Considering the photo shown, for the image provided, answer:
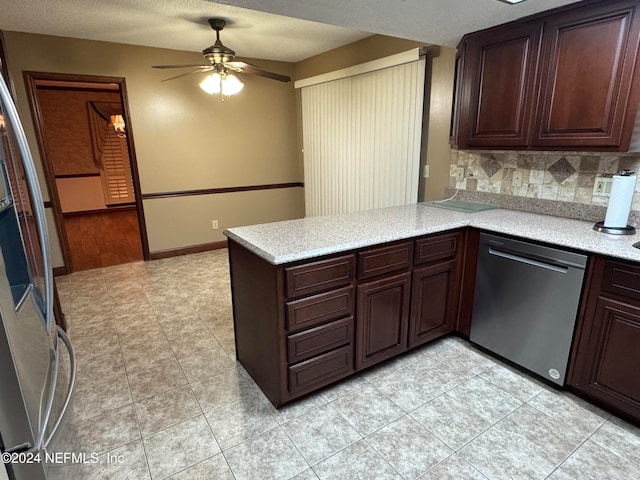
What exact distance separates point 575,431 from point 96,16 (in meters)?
4.36

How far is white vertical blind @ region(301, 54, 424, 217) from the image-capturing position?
3.35 meters

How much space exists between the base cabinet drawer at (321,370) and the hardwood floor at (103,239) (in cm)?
342

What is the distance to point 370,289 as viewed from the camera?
2.03 m

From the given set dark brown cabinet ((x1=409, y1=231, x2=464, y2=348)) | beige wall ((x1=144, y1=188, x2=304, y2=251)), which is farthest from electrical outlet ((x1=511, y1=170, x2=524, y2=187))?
beige wall ((x1=144, y1=188, x2=304, y2=251))

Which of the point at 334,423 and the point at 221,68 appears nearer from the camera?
the point at 334,423

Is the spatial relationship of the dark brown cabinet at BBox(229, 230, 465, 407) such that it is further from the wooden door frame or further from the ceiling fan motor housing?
the wooden door frame

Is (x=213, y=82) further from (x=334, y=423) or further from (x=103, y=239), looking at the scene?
(x=103, y=239)

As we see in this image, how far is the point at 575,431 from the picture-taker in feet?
5.83

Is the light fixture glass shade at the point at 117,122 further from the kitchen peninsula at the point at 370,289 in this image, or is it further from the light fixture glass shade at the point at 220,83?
the kitchen peninsula at the point at 370,289

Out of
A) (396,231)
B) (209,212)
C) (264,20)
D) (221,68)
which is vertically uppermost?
(264,20)

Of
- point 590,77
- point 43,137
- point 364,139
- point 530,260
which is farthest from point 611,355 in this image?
point 43,137

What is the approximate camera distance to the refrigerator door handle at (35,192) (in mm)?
981

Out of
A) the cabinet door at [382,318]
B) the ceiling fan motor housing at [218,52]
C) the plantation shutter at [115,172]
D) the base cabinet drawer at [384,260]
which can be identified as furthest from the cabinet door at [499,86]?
the plantation shutter at [115,172]

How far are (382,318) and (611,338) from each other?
3.68ft
